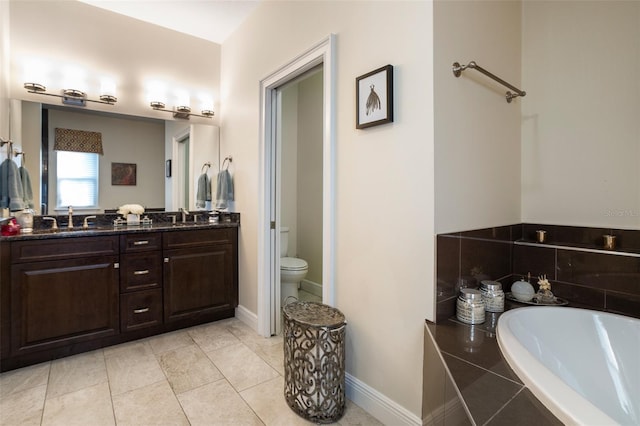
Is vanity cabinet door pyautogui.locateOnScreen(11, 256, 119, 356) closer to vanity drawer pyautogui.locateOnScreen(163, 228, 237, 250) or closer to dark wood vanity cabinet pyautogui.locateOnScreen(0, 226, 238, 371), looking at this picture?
dark wood vanity cabinet pyautogui.locateOnScreen(0, 226, 238, 371)

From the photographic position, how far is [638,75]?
1.58m

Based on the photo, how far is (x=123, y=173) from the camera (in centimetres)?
275

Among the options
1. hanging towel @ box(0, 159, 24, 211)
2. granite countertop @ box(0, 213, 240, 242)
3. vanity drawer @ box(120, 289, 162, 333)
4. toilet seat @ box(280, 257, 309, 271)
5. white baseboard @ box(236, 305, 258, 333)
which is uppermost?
hanging towel @ box(0, 159, 24, 211)

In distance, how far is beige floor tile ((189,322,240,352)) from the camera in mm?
2326

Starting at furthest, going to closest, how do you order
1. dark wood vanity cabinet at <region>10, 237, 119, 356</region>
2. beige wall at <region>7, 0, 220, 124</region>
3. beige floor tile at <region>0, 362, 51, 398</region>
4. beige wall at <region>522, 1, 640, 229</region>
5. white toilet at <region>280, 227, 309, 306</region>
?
white toilet at <region>280, 227, 309, 306</region> → beige wall at <region>7, 0, 220, 124</region> → dark wood vanity cabinet at <region>10, 237, 119, 356</region> → beige floor tile at <region>0, 362, 51, 398</region> → beige wall at <region>522, 1, 640, 229</region>

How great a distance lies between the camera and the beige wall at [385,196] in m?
1.36

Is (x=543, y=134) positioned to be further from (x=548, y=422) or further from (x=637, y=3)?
(x=548, y=422)

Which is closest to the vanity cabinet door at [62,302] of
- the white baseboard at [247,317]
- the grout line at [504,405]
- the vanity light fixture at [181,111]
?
the white baseboard at [247,317]

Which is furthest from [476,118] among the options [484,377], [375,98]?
[484,377]

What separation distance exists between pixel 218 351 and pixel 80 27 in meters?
2.83

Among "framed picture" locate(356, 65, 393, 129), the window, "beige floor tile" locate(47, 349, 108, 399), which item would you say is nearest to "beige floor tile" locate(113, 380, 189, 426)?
"beige floor tile" locate(47, 349, 108, 399)

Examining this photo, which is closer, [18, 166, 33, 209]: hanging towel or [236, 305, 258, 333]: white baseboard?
[18, 166, 33, 209]: hanging towel

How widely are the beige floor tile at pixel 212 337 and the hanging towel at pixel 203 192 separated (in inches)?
45.7

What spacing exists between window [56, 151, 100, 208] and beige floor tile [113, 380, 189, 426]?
1646 mm
